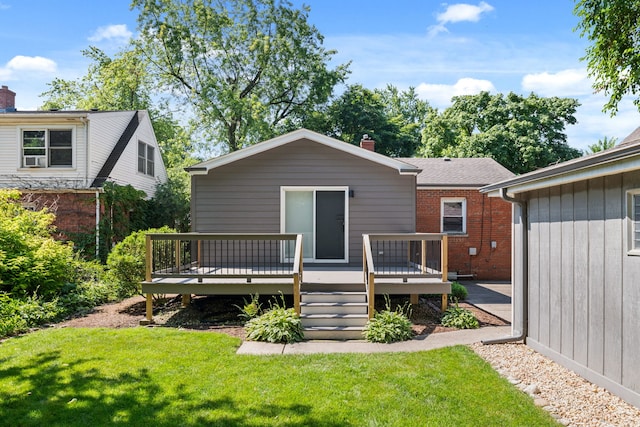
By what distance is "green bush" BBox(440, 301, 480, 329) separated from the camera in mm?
7781

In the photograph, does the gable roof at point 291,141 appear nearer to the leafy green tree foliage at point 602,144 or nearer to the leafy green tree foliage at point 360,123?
the leafy green tree foliage at point 360,123

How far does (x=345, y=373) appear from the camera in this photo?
209 inches

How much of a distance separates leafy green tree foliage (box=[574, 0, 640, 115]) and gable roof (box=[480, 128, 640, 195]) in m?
6.89

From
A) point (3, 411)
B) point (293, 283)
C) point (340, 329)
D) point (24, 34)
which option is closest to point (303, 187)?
point (293, 283)

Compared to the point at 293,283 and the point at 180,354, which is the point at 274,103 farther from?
the point at 180,354

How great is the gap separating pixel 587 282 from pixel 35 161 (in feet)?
51.3

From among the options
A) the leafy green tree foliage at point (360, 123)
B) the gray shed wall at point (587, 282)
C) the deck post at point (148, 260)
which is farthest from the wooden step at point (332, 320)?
the leafy green tree foliage at point (360, 123)

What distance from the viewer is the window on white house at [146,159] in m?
17.3

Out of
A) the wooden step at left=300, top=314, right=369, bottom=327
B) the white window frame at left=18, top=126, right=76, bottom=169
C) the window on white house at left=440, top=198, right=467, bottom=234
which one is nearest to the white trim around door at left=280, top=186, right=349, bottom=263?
the wooden step at left=300, top=314, right=369, bottom=327

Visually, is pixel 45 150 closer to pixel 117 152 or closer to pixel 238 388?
pixel 117 152

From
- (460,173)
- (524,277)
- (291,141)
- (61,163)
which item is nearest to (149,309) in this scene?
(291,141)

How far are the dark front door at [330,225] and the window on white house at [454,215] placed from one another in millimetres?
4660

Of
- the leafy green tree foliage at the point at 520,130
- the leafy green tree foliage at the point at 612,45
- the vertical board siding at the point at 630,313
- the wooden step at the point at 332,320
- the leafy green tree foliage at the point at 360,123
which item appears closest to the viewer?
the vertical board siding at the point at 630,313

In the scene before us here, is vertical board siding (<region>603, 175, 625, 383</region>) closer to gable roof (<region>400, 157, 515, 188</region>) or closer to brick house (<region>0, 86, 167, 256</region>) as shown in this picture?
gable roof (<region>400, 157, 515, 188</region>)
